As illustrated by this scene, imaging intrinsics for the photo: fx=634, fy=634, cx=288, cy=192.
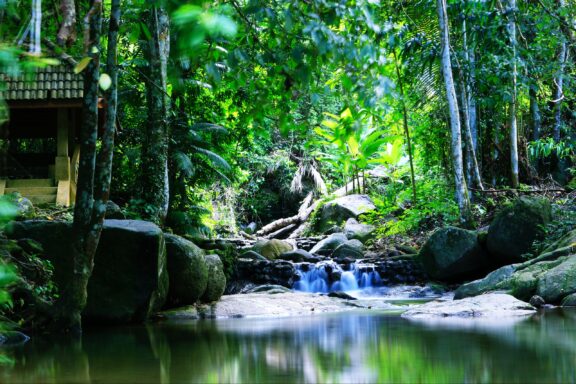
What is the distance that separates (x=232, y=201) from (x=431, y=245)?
10.8 metres

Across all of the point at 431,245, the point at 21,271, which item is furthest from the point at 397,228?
the point at 21,271

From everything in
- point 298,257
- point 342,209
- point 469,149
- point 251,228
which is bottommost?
point 298,257

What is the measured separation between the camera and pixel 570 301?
25.6 feet

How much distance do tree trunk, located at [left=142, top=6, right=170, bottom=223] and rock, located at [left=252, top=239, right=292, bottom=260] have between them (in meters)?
4.11

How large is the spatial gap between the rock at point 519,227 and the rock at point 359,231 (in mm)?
6261

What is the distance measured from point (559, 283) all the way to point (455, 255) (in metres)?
3.91

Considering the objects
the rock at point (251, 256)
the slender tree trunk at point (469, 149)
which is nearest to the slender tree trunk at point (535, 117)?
the slender tree trunk at point (469, 149)

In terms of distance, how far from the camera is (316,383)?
356 centimetres

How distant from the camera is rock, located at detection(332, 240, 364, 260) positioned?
15.1m

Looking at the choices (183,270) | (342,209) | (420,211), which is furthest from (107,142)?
(342,209)

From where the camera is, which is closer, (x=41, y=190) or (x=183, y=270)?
(x=183, y=270)

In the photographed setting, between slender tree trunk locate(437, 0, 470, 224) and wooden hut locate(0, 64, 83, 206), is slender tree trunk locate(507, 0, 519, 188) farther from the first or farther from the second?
wooden hut locate(0, 64, 83, 206)

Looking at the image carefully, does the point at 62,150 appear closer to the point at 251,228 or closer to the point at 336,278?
the point at 336,278

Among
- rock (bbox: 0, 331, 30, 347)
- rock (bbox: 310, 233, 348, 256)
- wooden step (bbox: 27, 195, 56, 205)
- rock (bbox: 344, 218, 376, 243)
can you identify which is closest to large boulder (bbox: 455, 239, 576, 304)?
rock (bbox: 0, 331, 30, 347)
